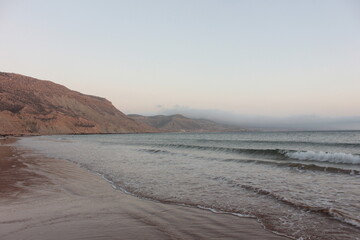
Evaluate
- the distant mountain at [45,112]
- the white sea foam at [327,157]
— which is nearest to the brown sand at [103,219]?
the white sea foam at [327,157]

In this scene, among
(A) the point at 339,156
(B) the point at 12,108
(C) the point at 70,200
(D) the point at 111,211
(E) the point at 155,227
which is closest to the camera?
(E) the point at 155,227

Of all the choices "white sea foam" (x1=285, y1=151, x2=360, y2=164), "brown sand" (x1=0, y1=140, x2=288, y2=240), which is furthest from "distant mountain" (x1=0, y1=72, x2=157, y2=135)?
"brown sand" (x1=0, y1=140, x2=288, y2=240)

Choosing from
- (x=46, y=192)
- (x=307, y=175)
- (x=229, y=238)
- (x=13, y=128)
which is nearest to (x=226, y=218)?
(x=229, y=238)

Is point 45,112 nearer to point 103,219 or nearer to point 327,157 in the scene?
point 327,157

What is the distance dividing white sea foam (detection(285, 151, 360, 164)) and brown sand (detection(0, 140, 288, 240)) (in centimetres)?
1572

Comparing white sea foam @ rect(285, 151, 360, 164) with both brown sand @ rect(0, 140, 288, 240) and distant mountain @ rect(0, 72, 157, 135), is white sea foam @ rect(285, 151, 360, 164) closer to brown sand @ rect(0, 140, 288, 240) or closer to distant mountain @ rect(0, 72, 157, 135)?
brown sand @ rect(0, 140, 288, 240)

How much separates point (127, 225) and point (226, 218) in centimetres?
236

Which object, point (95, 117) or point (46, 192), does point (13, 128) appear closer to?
point (95, 117)

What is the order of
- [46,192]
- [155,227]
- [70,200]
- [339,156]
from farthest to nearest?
[339,156], [46,192], [70,200], [155,227]

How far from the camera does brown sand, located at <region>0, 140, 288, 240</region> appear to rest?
5.38 m

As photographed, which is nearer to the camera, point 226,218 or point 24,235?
point 24,235

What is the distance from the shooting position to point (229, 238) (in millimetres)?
5246

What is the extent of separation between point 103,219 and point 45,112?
140 metres

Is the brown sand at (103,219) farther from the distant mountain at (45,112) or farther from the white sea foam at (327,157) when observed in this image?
the distant mountain at (45,112)
